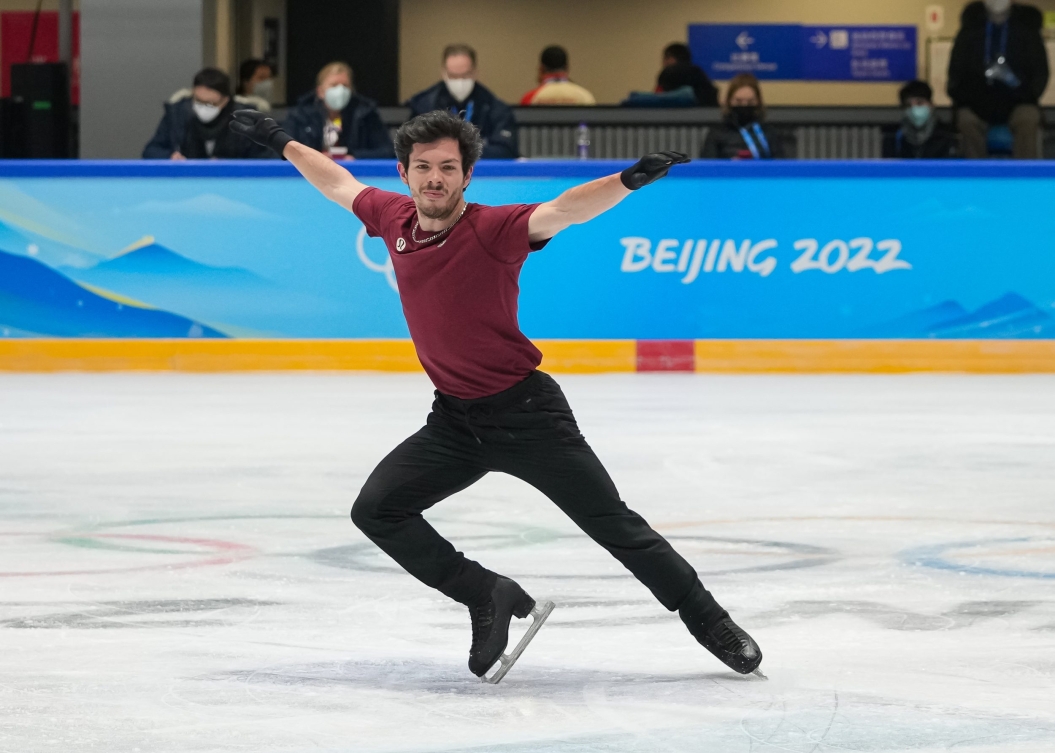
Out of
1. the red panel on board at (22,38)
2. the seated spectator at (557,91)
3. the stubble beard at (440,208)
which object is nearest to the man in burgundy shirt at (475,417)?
the stubble beard at (440,208)

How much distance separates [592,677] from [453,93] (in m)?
8.07

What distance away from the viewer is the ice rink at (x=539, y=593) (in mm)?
3182

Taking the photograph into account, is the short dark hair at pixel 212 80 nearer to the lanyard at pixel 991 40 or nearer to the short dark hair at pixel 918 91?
the short dark hair at pixel 918 91

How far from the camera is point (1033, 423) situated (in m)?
8.11

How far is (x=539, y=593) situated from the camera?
14.6 ft

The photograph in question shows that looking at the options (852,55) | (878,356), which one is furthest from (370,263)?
(852,55)

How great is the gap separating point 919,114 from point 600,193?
411 inches

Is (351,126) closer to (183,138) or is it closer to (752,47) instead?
(183,138)

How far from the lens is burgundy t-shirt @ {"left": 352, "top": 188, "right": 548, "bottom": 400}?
340 cm

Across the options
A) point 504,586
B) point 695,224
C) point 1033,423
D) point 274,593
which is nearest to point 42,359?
point 695,224

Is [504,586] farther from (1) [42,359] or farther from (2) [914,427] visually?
(1) [42,359]

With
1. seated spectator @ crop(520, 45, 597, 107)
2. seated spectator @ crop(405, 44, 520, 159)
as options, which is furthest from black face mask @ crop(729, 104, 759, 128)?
seated spectator @ crop(520, 45, 597, 107)

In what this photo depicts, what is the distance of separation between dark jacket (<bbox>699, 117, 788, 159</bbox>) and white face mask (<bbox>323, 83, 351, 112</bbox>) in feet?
7.99

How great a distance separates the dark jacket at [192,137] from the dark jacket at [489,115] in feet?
3.79
